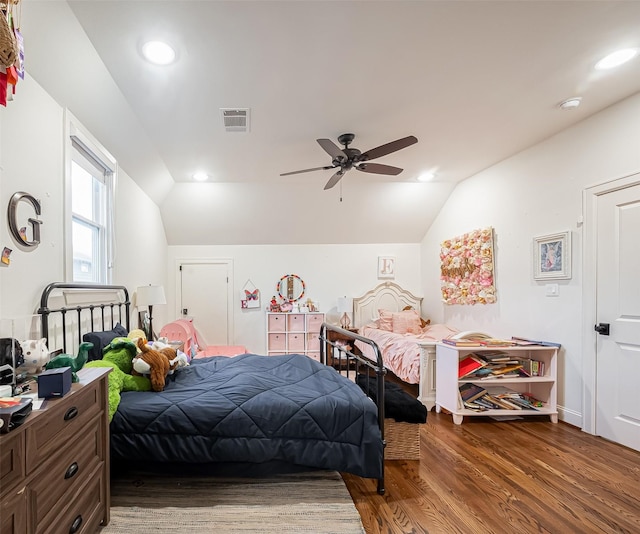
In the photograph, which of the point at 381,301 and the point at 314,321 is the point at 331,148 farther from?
the point at 381,301

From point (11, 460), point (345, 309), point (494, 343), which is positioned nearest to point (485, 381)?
Result: point (494, 343)

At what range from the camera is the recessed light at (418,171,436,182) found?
4426mm

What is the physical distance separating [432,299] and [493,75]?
3.80m

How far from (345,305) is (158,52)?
4215 millimetres

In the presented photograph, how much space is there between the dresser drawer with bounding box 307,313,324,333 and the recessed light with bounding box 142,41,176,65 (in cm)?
403

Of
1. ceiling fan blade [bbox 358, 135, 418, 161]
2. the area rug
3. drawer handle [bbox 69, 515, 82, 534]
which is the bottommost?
the area rug

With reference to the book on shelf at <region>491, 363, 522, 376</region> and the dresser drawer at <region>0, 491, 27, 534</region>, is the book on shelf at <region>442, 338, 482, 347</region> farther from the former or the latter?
the dresser drawer at <region>0, 491, 27, 534</region>

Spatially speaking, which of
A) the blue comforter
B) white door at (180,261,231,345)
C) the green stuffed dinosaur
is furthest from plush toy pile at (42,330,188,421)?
white door at (180,261,231,345)

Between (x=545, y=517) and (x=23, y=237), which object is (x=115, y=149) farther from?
(x=545, y=517)

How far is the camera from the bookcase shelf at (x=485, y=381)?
317 centimetres

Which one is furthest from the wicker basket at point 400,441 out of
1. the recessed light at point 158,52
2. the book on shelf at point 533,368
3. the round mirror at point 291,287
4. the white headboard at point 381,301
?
the round mirror at point 291,287

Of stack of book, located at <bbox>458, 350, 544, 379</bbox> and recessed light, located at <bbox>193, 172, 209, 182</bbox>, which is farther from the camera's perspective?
recessed light, located at <bbox>193, 172, 209, 182</bbox>

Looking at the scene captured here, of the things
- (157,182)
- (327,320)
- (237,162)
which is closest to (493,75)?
(237,162)

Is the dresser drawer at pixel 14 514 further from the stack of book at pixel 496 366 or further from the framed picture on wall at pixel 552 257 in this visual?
the framed picture on wall at pixel 552 257
